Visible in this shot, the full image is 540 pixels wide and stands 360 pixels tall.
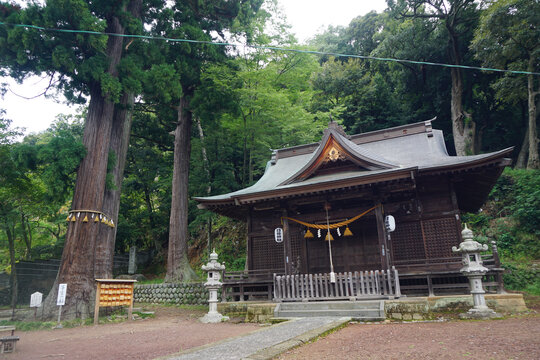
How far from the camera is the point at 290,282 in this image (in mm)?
10031

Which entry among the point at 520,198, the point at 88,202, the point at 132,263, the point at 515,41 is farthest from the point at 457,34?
the point at 132,263

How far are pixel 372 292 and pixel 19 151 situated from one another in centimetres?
1180

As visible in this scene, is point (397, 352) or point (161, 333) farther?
point (161, 333)

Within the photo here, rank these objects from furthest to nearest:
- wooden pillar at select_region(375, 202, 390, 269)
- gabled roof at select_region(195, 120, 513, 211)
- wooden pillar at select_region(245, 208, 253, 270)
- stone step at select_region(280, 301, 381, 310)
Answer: wooden pillar at select_region(245, 208, 253, 270) < wooden pillar at select_region(375, 202, 390, 269) < gabled roof at select_region(195, 120, 513, 211) < stone step at select_region(280, 301, 381, 310)

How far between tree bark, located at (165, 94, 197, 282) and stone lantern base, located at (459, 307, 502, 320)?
12313 millimetres

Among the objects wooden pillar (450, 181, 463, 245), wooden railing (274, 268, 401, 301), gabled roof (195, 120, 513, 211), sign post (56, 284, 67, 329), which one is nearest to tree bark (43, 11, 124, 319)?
sign post (56, 284, 67, 329)

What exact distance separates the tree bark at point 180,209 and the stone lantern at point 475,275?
488 inches

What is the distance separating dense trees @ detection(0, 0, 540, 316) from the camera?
10992 mm

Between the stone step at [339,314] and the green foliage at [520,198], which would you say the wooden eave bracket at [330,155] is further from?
the green foliage at [520,198]

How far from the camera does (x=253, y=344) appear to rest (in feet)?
17.3

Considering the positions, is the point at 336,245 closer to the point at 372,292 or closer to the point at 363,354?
the point at 372,292

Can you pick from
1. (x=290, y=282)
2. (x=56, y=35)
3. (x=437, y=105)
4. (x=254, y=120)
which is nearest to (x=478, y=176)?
(x=290, y=282)

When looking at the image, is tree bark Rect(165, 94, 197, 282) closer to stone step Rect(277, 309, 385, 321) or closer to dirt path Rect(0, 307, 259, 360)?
dirt path Rect(0, 307, 259, 360)

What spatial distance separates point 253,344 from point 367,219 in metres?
7.21
